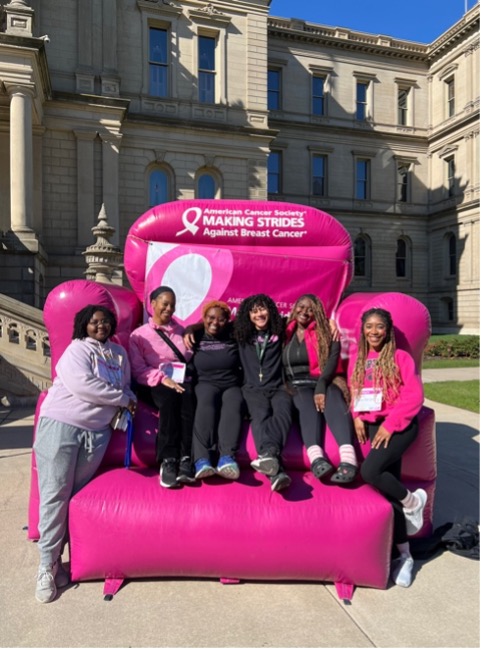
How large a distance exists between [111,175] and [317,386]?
17734 mm

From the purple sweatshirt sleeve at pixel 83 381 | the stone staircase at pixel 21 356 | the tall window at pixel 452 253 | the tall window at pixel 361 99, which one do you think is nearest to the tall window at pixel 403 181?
the tall window at pixel 452 253

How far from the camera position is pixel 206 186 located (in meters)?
22.2

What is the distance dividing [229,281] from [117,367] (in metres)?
2.18

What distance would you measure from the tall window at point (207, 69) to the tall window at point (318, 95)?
40.9 feet

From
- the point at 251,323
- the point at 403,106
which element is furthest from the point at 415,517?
the point at 403,106

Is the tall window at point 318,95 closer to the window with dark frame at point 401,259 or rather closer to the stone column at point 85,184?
the window with dark frame at point 401,259

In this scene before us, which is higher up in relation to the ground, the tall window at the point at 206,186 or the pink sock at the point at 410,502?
the tall window at the point at 206,186

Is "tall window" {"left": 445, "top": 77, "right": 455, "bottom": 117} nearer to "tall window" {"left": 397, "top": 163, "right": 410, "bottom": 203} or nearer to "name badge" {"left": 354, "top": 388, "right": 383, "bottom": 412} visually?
"tall window" {"left": 397, "top": 163, "right": 410, "bottom": 203}

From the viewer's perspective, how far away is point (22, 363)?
944 centimetres

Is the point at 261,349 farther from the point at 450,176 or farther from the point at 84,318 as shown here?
the point at 450,176

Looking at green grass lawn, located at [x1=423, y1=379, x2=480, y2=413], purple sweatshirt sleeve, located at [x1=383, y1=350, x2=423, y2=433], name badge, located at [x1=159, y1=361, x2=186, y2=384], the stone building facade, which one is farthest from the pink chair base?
the stone building facade

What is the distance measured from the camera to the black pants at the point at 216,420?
11.1ft

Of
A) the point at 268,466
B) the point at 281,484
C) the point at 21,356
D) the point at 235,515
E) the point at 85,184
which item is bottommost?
the point at 235,515

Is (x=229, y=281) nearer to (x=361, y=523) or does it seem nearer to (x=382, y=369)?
(x=382, y=369)
